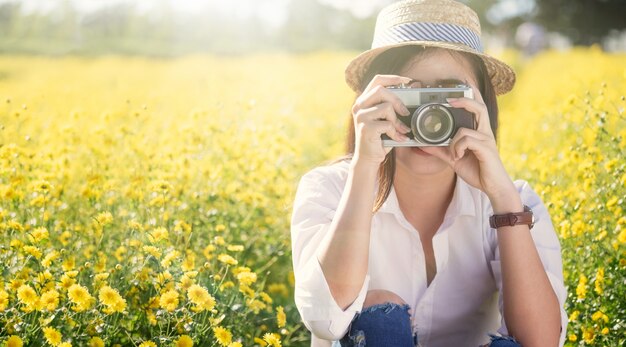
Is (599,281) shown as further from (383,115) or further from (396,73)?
(383,115)

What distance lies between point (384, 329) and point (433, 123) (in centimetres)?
54

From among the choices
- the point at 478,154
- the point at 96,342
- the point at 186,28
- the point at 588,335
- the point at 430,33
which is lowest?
the point at 588,335

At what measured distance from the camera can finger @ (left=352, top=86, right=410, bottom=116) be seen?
1.79 metres

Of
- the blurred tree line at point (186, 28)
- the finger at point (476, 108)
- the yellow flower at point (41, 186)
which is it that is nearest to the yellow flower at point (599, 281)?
the finger at point (476, 108)

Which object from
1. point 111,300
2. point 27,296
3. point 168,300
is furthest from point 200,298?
point 27,296

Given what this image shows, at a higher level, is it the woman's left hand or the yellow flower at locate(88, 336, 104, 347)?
the woman's left hand

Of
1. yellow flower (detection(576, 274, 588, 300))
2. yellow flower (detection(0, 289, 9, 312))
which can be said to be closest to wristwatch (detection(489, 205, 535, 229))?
yellow flower (detection(576, 274, 588, 300))

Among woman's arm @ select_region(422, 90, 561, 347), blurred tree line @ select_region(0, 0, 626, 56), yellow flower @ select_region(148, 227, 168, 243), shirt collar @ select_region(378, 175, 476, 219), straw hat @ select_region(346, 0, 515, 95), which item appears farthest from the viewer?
blurred tree line @ select_region(0, 0, 626, 56)

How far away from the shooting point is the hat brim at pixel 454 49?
194 centimetres

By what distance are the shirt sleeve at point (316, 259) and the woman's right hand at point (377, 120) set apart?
0.27 metres

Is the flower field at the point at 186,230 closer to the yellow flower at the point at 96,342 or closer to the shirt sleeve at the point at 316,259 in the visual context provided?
the yellow flower at the point at 96,342

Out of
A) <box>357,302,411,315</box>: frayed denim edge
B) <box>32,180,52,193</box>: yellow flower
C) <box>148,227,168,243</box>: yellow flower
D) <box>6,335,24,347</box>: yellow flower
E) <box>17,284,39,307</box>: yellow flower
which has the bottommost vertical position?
<box>6,335,24,347</box>: yellow flower

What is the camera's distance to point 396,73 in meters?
2.08

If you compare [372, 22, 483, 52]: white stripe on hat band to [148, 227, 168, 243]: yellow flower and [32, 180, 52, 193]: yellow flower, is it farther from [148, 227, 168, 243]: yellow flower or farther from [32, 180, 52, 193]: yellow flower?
[32, 180, 52, 193]: yellow flower
